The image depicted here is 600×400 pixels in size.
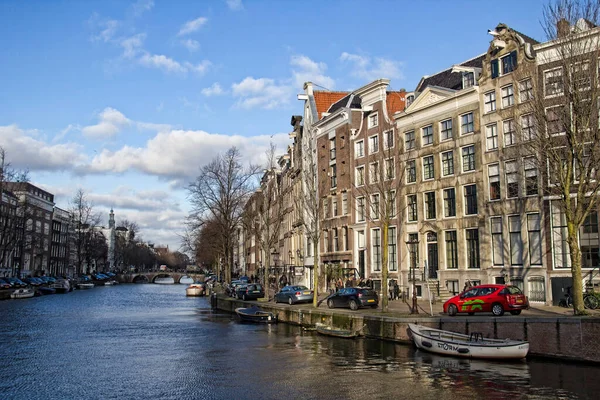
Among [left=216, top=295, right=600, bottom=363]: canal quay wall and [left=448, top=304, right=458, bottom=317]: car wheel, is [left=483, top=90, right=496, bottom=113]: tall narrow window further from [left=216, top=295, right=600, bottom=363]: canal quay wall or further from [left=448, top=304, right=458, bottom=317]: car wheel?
[left=216, top=295, right=600, bottom=363]: canal quay wall

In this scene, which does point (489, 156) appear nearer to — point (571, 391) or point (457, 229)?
point (457, 229)

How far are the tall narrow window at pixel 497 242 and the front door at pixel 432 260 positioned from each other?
5.76m

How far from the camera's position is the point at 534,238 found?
35062 mm

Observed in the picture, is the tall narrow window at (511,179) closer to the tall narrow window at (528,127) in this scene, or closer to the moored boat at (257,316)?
the tall narrow window at (528,127)

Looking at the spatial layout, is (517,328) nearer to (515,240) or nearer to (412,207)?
(515,240)

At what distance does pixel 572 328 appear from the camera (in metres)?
22.1

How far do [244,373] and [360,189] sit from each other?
1233 inches

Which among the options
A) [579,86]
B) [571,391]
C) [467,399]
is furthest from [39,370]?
[579,86]

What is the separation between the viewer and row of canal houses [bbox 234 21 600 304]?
112 ft

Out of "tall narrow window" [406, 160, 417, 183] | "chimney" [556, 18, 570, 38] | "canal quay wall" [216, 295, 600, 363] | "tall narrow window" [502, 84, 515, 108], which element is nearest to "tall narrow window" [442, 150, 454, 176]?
"tall narrow window" [406, 160, 417, 183]

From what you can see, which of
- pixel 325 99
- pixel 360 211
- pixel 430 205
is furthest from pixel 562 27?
pixel 325 99

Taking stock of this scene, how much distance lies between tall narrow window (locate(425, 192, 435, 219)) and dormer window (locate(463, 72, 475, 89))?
845 cm

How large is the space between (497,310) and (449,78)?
23.1 m

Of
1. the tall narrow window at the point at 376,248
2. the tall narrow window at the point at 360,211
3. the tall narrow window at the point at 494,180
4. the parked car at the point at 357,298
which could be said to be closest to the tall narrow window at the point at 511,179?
the tall narrow window at the point at 494,180
